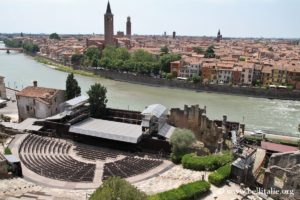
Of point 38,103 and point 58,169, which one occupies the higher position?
point 38,103

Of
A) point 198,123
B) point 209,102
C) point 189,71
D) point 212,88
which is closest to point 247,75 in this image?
point 212,88

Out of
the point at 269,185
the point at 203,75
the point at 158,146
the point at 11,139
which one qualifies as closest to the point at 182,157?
the point at 158,146

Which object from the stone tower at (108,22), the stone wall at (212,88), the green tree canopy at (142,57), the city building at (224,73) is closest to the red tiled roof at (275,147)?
the stone wall at (212,88)

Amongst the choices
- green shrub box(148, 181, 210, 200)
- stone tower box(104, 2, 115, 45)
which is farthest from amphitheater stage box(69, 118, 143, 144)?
stone tower box(104, 2, 115, 45)

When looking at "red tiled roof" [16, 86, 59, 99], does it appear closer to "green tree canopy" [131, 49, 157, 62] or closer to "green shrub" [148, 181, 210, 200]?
"green shrub" [148, 181, 210, 200]

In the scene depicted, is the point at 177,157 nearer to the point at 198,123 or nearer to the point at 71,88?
the point at 198,123

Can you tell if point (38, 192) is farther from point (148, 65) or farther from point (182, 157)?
point (148, 65)

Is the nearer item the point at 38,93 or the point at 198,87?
the point at 38,93

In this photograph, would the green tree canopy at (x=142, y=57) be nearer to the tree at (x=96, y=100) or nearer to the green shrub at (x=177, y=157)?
the tree at (x=96, y=100)
